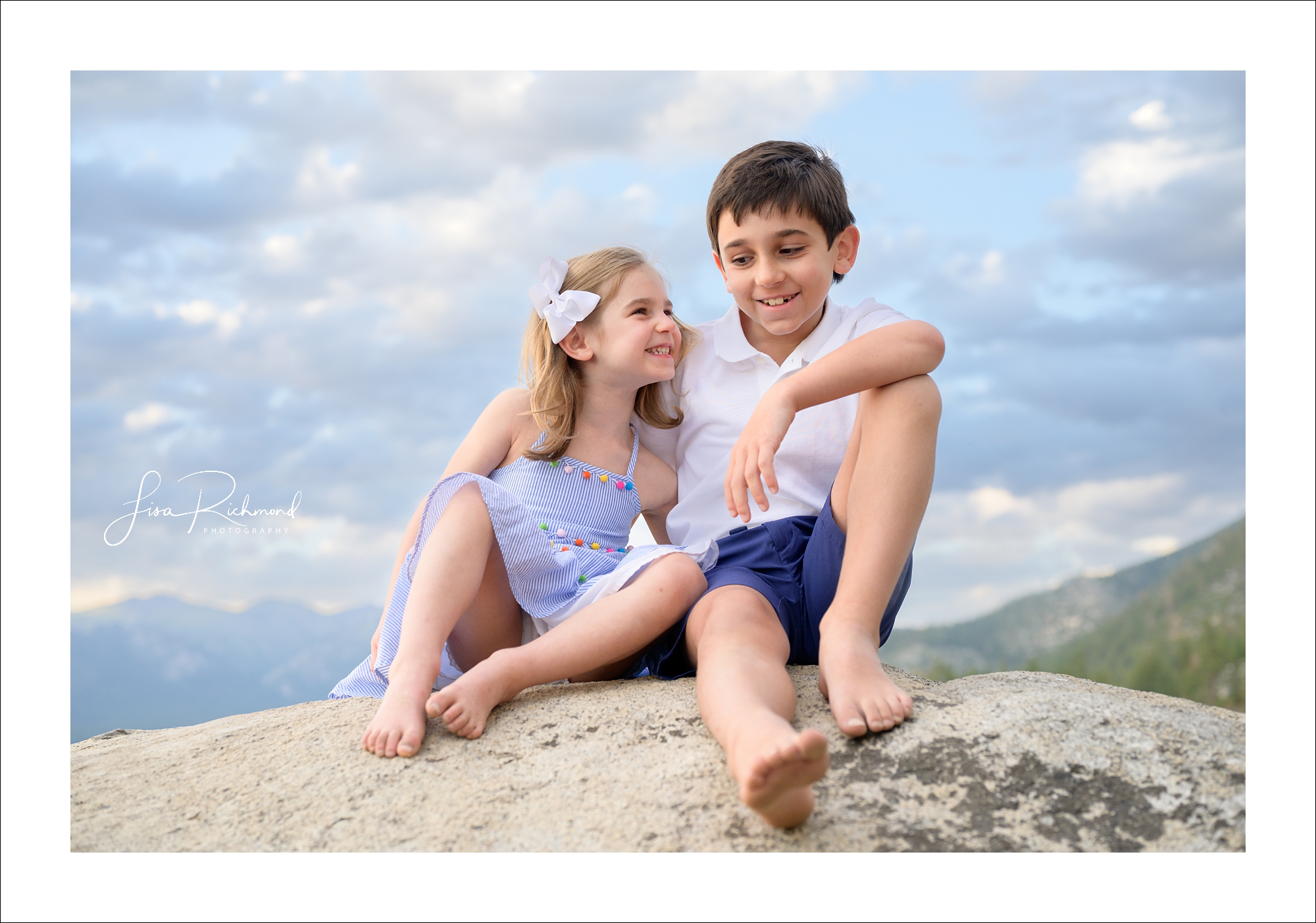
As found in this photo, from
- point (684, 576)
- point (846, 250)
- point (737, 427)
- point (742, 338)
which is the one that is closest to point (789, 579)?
point (684, 576)

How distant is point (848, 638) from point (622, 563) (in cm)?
54

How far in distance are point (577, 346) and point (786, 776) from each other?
1395 millimetres

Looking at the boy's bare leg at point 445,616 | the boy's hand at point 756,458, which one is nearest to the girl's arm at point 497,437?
the boy's bare leg at point 445,616

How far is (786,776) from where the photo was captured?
1304mm

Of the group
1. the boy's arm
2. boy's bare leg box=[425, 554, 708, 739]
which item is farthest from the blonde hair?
the boy's arm

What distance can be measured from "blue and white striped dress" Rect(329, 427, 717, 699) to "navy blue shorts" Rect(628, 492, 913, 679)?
0.10 m

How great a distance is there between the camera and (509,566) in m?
2.03

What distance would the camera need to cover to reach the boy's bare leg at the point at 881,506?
184 cm

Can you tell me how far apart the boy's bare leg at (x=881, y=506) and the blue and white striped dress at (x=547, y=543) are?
40cm

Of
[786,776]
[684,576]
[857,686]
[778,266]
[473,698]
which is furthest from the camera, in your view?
[778,266]

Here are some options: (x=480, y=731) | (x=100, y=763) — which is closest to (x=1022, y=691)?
(x=480, y=731)

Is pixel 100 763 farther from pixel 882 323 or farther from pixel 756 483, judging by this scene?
pixel 882 323

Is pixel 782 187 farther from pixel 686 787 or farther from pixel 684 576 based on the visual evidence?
pixel 686 787

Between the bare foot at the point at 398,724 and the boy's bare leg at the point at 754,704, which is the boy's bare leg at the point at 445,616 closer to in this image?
the bare foot at the point at 398,724
